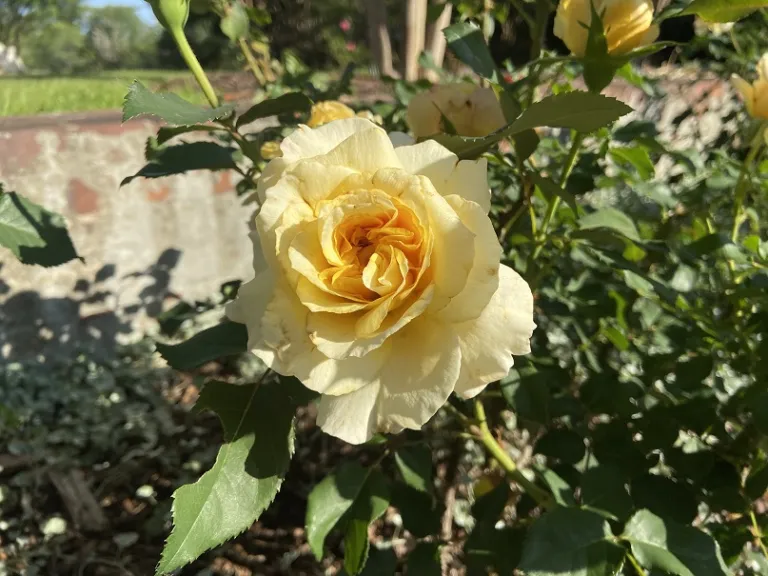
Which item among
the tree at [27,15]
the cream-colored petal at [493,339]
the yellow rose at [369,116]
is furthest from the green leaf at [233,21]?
the tree at [27,15]

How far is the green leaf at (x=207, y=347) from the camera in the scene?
663 millimetres

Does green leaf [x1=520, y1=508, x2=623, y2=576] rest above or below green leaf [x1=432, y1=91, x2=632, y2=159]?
below

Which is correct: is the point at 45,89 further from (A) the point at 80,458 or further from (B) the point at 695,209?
(B) the point at 695,209

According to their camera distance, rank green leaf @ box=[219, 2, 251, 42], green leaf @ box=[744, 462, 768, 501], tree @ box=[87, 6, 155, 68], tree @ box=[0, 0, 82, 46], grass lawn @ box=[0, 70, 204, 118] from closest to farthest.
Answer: green leaf @ box=[744, 462, 768, 501] < green leaf @ box=[219, 2, 251, 42] < grass lawn @ box=[0, 70, 204, 118] < tree @ box=[0, 0, 82, 46] < tree @ box=[87, 6, 155, 68]

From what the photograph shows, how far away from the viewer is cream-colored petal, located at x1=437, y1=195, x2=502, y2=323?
0.42 metres

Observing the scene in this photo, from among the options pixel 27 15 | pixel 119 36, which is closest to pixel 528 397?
pixel 27 15

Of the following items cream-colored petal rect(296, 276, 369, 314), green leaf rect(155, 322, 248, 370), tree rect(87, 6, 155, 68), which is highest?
cream-colored petal rect(296, 276, 369, 314)

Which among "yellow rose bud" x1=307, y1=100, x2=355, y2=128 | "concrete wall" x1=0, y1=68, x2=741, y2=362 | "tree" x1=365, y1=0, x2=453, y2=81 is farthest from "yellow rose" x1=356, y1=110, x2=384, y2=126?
"tree" x1=365, y1=0, x2=453, y2=81

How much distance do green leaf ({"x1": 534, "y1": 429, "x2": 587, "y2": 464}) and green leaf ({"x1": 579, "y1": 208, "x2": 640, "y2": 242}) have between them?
312 millimetres

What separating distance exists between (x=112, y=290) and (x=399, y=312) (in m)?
1.46

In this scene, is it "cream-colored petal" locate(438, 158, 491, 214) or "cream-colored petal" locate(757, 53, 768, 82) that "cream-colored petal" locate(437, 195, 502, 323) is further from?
Answer: "cream-colored petal" locate(757, 53, 768, 82)

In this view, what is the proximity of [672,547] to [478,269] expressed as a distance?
0.44 meters

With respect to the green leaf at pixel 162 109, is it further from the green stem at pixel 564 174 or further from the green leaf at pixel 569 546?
the green leaf at pixel 569 546

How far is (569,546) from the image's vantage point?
61 cm
